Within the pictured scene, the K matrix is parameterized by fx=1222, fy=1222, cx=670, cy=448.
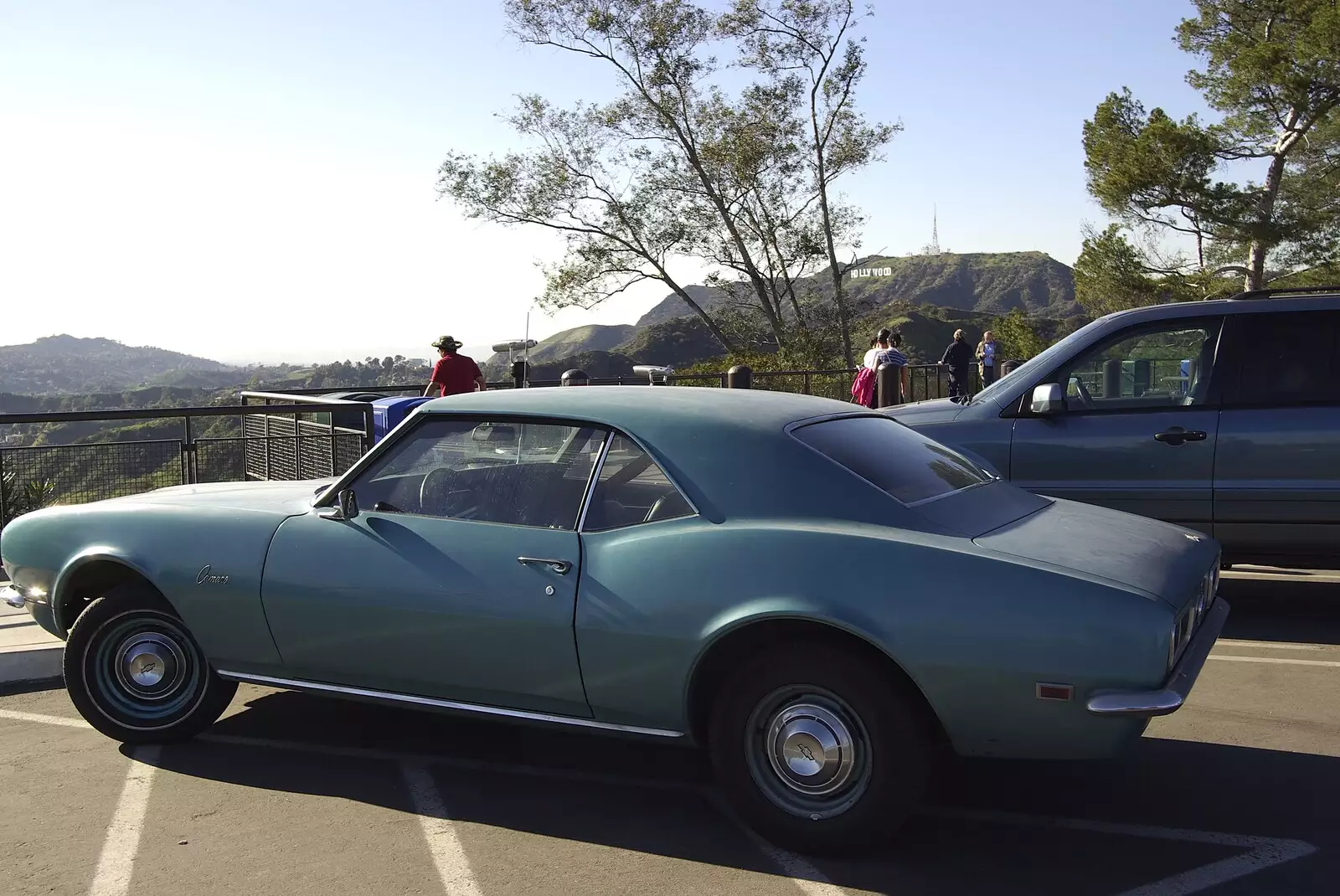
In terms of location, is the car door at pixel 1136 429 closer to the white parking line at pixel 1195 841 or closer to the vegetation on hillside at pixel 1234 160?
the white parking line at pixel 1195 841

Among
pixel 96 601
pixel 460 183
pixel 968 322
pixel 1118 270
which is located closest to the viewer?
pixel 96 601

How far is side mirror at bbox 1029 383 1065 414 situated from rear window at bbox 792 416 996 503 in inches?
→ 101

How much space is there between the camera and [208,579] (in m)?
4.75

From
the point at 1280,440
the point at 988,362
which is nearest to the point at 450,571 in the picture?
the point at 1280,440

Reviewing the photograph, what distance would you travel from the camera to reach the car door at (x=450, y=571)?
4180 millimetres

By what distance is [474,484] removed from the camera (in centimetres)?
454

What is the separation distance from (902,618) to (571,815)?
144 cm

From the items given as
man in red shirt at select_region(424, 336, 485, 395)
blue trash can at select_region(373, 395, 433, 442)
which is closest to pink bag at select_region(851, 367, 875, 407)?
man in red shirt at select_region(424, 336, 485, 395)

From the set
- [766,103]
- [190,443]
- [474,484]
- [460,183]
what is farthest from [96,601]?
[766,103]

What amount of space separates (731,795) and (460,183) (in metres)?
33.1

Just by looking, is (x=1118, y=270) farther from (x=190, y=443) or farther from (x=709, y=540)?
(x=709, y=540)

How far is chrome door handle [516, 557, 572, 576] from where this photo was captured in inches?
163

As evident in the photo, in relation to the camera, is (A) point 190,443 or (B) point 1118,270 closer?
(A) point 190,443

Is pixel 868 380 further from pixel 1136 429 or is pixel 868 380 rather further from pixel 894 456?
pixel 894 456
